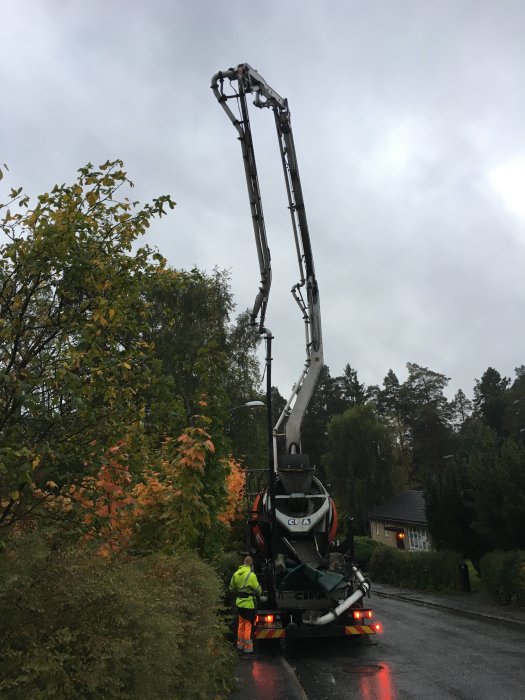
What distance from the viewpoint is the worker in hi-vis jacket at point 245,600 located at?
930cm

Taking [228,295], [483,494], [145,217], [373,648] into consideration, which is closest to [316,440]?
[228,295]

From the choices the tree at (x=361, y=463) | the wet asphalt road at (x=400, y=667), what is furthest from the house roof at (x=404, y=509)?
the wet asphalt road at (x=400, y=667)

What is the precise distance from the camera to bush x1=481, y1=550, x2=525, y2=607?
1509 cm

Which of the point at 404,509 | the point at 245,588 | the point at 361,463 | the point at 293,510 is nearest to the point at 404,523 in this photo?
the point at 404,509

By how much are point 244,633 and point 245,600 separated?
1.97 ft

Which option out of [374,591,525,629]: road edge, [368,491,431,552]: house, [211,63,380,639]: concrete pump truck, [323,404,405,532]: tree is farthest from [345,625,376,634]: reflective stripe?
[323,404,405,532]: tree

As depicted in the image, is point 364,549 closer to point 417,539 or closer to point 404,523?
point 404,523

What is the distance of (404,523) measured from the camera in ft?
116

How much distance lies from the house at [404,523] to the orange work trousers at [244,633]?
22.3 m

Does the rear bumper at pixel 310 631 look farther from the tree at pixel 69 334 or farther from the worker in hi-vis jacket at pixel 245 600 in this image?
the tree at pixel 69 334

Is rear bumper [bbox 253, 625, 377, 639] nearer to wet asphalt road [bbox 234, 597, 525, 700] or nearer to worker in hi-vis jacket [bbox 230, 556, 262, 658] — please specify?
worker in hi-vis jacket [bbox 230, 556, 262, 658]

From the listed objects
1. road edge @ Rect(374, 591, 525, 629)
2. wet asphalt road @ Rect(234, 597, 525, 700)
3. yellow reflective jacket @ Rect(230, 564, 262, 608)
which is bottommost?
road edge @ Rect(374, 591, 525, 629)

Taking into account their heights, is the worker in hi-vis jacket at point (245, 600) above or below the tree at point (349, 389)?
below

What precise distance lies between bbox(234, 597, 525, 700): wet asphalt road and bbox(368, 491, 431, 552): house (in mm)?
19561
